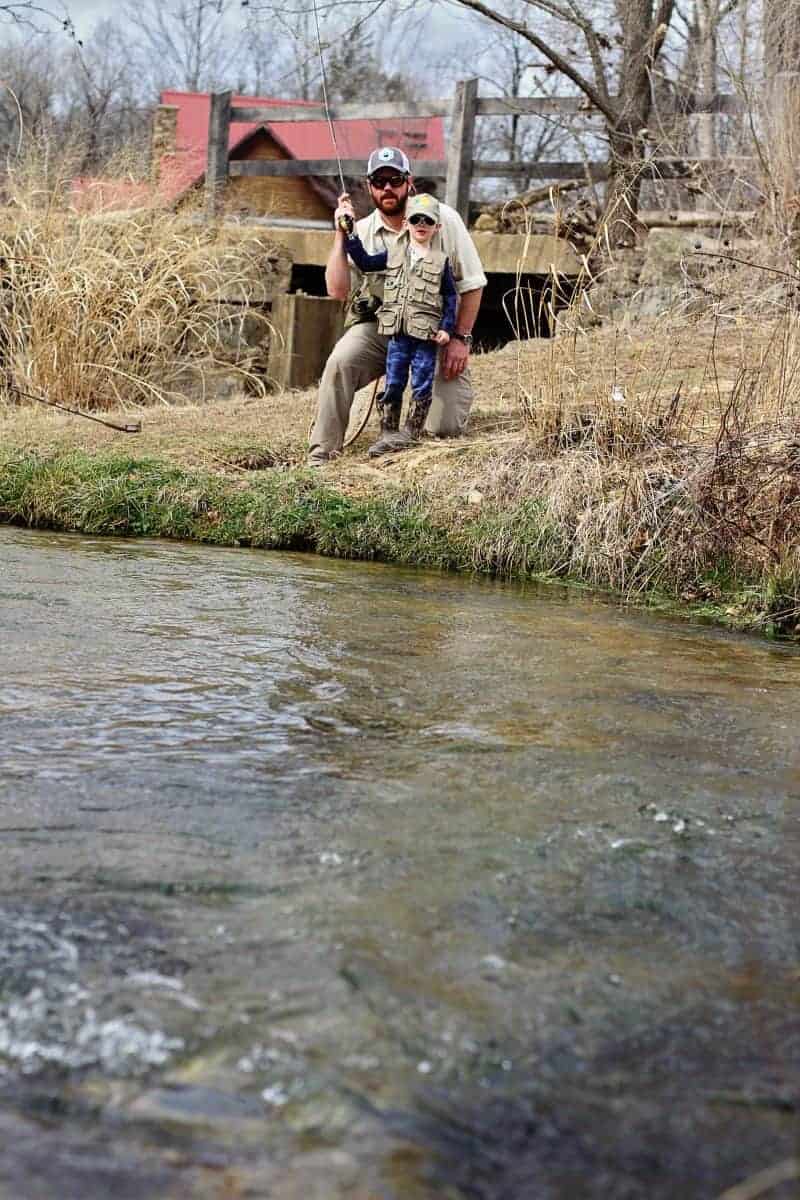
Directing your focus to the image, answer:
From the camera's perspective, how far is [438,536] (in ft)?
21.5

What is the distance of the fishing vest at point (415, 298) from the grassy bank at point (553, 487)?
631 millimetres

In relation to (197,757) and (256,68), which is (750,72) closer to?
(197,757)

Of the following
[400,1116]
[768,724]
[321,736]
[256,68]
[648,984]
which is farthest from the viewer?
[256,68]

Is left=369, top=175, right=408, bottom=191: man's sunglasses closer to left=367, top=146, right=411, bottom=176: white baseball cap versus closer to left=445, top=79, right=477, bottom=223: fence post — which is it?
left=367, top=146, right=411, bottom=176: white baseball cap

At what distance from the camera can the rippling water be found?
63.9 inches

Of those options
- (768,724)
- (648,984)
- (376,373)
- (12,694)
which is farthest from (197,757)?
(376,373)

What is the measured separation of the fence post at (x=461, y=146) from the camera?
40.4 feet

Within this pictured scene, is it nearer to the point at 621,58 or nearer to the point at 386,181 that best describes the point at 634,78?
the point at 621,58

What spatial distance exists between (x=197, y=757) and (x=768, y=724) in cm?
155

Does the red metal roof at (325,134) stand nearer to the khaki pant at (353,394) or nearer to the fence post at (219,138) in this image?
the fence post at (219,138)

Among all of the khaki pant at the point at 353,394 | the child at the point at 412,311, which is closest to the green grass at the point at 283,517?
the khaki pant at the point at 353,394

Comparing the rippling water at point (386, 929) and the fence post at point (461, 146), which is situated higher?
the fence post at point (461, 146)

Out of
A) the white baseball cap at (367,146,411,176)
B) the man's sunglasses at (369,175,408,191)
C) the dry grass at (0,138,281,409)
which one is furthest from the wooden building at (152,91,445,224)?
the white baseball cap at (367,146,411,176)

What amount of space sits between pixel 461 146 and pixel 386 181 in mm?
5200
